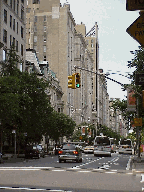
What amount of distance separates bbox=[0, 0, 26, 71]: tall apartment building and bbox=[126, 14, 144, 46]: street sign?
172ft

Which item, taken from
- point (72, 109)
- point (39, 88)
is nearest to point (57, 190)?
point (39, 88)

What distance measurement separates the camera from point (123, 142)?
284 ft

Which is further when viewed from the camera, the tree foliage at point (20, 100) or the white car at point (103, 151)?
the white car at point (103, 151)

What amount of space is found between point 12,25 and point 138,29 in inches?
2534

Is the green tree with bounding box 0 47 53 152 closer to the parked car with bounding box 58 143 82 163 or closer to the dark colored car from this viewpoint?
the dark colored car

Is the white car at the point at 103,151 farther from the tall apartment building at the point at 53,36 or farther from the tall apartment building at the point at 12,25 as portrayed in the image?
the tall apartment building at the point at 53,36

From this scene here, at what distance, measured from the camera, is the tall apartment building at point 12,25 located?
212 ft

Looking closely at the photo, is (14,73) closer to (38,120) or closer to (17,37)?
(38,120)

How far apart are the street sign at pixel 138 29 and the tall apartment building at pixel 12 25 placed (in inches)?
2069

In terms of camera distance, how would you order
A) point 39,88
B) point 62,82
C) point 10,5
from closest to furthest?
1. point 39,88
2. point 10,5
3. point 62,82

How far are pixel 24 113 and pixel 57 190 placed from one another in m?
30.0

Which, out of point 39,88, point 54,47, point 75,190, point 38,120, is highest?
Result: point 54,47

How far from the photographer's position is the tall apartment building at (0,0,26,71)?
212 ft

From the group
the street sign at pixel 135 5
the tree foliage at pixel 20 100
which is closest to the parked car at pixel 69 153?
the tree foliage at pixel 20 100
